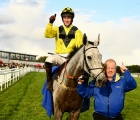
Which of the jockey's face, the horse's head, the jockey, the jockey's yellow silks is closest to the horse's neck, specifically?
the horse's head

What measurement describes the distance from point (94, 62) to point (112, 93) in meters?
0.60

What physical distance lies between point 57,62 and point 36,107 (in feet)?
18.1

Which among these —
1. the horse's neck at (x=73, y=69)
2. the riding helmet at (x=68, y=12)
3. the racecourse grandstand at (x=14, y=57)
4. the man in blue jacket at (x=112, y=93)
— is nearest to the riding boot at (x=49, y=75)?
the horse's neck at (x=73, y=69)

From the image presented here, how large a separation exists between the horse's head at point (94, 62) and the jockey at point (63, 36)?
3.38ft

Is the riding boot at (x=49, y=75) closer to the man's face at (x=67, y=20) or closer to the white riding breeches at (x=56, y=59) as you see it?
the white riding breeches at (x=56, y=59)

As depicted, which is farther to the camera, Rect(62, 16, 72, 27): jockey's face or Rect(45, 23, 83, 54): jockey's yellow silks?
Rect(62, 16, 72, 27): jockey's face

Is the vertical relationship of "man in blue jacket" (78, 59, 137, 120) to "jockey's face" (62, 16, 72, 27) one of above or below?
below

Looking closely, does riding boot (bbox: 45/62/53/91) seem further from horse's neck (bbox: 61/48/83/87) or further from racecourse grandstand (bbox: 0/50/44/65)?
racecourse grandstand (bbox: 0/50/44/65)

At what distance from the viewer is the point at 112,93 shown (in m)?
5.42

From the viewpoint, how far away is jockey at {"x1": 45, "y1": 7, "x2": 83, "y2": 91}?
22.1 feet

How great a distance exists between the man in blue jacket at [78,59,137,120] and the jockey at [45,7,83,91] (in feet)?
4.85

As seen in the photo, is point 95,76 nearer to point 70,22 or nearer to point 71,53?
point 71,53

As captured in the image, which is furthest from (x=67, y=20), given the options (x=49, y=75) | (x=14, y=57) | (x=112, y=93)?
(x=14, y=57)

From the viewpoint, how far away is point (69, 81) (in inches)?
247
